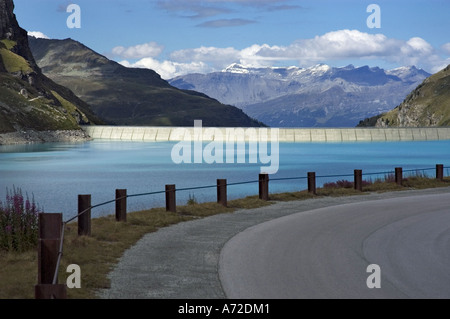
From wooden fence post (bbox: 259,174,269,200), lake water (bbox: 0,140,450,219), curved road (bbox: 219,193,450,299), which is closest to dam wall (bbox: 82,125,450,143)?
lake water (bbox: 0,140,450,219)

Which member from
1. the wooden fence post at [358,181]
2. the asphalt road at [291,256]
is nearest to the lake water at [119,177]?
the wooden fence post at [358,181]

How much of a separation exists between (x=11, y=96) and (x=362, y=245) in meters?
145

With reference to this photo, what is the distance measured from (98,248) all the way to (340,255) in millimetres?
5383

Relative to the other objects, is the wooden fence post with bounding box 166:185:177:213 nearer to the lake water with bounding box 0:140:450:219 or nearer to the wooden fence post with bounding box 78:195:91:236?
the wooden fence post with bounding box 78:195:91:236

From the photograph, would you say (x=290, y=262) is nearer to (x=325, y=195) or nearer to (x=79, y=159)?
(x=325, y=195)

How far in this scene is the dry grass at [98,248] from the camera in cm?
1209

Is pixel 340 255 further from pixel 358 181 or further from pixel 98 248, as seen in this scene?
pixel 358 181

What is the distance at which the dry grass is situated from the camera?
12.1 meters

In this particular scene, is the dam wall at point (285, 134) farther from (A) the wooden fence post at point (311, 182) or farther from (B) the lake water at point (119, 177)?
(A) the wooden fence post at point (311, 182)

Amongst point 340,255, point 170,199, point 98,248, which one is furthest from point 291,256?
point 170,199

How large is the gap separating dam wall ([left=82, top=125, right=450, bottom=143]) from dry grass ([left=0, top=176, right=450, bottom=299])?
4576 inches
